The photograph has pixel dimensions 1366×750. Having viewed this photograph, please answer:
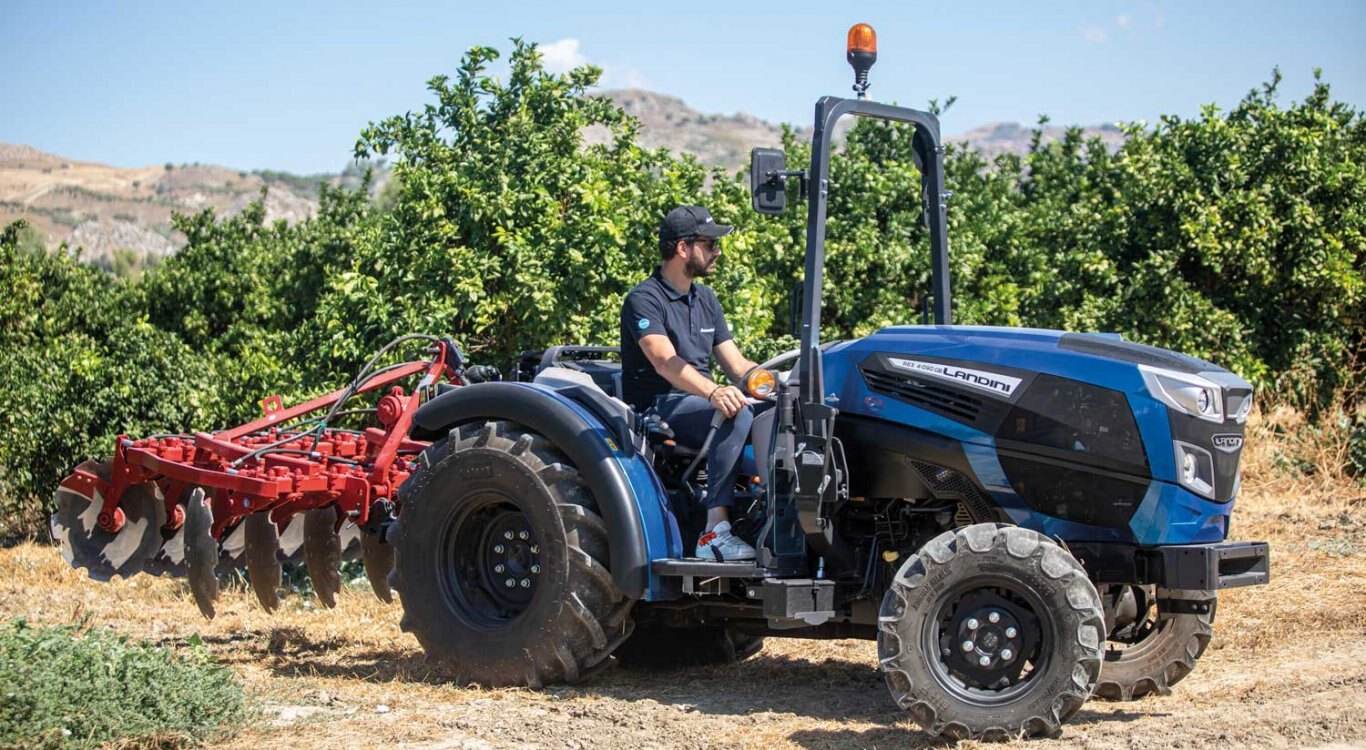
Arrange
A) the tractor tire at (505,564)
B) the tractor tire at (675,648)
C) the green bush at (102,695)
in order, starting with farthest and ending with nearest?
the tractor tire at (675,648) < the tractor tire at (505,564) < the green bush at (102,695)

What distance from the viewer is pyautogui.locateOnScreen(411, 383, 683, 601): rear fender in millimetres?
6211

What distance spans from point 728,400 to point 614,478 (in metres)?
0.58

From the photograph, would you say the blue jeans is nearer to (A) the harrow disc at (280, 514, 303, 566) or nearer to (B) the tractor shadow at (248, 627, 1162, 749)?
(B) the tractor shadow at (248, 627, 1162, 749)

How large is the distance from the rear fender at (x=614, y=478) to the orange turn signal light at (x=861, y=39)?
190cm

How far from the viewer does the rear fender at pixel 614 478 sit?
6.21 meters

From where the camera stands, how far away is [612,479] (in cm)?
624

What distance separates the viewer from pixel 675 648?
7297 mm

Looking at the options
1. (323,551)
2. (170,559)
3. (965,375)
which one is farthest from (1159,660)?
(170,559)

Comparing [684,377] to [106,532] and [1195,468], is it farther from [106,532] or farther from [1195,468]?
[106,532]

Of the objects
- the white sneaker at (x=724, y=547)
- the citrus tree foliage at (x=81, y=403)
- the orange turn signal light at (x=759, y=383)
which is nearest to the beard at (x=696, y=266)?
the orange turn signal light at (x=759, y=383)

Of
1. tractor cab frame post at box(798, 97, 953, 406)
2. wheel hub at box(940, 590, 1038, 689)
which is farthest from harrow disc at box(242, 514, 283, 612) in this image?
wheel hub at box(940, 590, 1038, 689)

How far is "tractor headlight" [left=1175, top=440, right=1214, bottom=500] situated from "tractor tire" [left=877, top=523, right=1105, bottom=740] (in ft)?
1.72

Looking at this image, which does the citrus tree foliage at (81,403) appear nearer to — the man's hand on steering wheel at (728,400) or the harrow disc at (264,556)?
the harrow disc at (264,556)

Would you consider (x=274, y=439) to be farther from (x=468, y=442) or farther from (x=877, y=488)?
(x=877, y=488)
